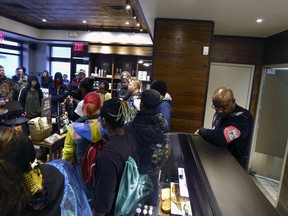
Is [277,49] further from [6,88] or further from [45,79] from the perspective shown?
[45,79]

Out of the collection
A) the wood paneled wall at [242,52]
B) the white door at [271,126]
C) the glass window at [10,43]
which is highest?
the glass window at [10,43]

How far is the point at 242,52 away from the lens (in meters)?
4.16

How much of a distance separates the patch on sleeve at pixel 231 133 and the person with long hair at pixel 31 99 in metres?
3.65

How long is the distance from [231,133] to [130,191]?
0.89 m

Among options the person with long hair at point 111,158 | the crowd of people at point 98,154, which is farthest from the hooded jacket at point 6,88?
the person with long hair at point 111,158

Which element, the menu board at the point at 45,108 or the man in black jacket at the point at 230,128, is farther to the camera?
the menu board at the point at 45,108

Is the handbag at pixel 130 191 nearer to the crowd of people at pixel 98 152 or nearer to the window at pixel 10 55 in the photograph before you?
the crowd of people at pixel 98 152

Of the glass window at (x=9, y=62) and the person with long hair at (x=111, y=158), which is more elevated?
the glass window at (x=9, y=62)

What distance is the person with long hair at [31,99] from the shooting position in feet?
13.3

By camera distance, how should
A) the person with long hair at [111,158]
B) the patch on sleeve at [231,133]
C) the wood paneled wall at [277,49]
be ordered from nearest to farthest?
the person with long hair at [111,158] < the patch on sleeve at [231,133] < the wood paneled wall at [277,49]

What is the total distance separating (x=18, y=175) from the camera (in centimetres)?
80

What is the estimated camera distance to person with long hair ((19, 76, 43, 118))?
4.05 metres

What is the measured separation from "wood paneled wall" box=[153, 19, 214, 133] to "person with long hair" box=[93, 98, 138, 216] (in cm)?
212

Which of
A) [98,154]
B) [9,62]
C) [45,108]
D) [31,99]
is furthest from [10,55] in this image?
[98,154]
